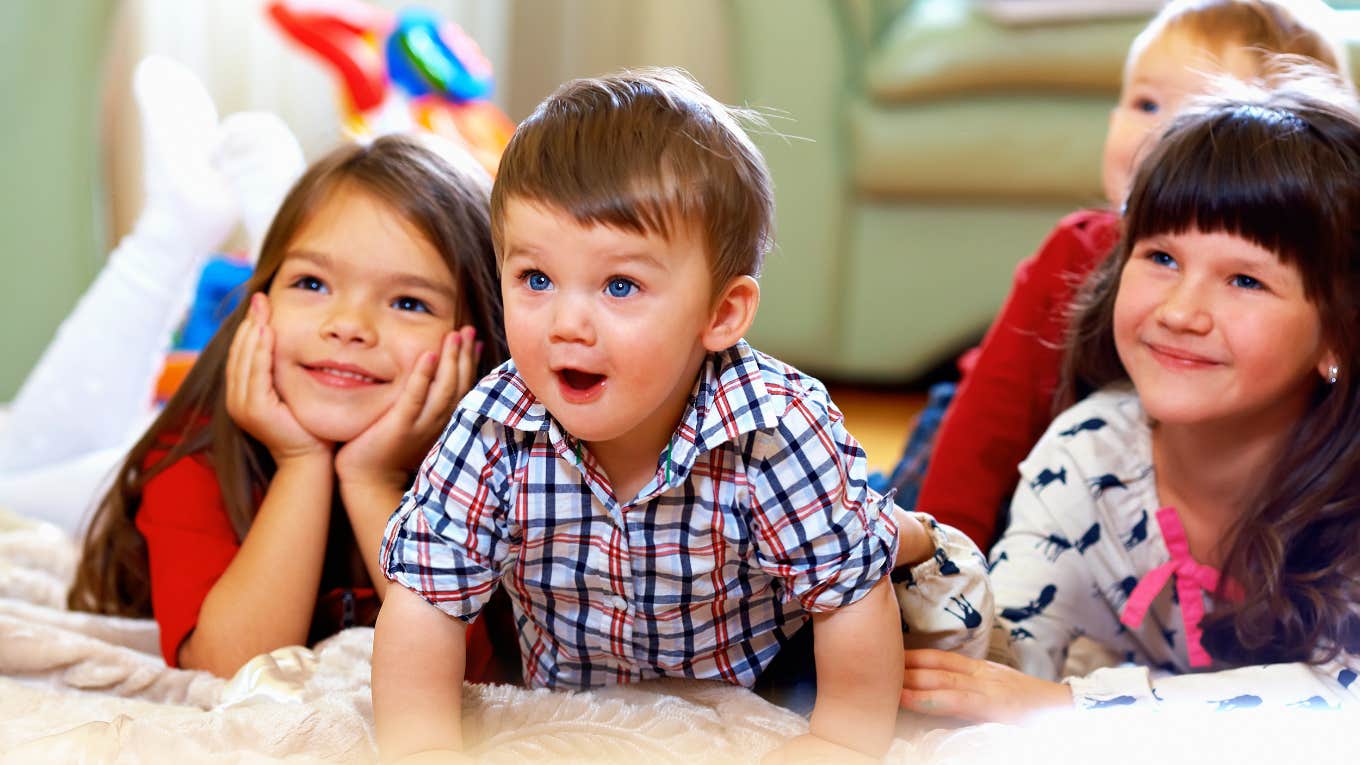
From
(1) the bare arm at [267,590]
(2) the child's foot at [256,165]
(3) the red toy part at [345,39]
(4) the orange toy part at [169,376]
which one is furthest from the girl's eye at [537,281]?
(3) the red toy part at [345,39]

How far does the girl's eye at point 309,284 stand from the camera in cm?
103

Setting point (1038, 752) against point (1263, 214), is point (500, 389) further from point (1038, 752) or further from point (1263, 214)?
point (1263, 214)

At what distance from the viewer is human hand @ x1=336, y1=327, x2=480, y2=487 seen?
A: 0.99 metres

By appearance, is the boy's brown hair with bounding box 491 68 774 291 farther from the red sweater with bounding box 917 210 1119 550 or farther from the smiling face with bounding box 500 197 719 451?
the red sweater with bounding box 917 210 1119 550

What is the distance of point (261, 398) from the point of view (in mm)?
1011

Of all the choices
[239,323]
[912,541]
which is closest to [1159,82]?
[912,541]

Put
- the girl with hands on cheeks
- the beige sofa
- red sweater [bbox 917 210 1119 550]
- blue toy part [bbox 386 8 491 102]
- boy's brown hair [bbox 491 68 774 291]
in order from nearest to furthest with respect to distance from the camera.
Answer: boy's brown hair [bbox 491 68 774 291], the girl with hands on cheeks, red sweater [bbox 917 210 1119 550], blue toy part [bbox 386 8 491 102], the beige sofa

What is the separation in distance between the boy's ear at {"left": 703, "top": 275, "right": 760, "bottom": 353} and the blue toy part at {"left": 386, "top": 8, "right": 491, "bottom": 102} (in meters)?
1.29

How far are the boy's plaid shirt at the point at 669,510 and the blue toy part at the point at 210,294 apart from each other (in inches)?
42.8

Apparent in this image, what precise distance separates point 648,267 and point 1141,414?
570mm

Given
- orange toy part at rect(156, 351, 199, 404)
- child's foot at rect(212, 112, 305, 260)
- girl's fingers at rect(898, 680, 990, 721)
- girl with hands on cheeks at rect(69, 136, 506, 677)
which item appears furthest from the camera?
orange toy part at rect(156, 351, 199, 404)

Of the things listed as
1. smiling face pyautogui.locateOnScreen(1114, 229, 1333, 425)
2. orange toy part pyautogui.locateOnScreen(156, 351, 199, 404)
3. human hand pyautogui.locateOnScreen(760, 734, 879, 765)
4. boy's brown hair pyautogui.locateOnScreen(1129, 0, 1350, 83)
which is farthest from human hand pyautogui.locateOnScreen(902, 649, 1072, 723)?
orange toy part pyautogui.locateOnScreen(156, 351, 199, 404)

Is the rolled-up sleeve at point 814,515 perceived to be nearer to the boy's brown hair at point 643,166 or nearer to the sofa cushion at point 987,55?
the boy's brown hair at point 643,166

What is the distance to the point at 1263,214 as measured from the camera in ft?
3.11
